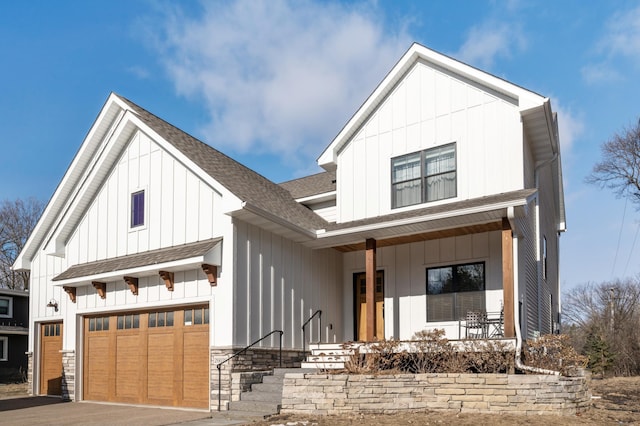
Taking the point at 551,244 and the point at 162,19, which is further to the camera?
the point at 551,244

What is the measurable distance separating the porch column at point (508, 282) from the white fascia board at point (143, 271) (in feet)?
20.6

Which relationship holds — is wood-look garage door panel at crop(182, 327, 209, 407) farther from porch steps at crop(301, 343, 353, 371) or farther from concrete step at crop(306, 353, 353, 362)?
concrete step at crop(306, 353, 353, 362)

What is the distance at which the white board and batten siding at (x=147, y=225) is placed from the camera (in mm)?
14367

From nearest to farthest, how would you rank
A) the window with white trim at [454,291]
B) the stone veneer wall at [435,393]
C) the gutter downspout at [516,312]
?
the stone veneer wall at [435,393]
the gutter downspout at [516,312]
the window with white trim at [454,291]

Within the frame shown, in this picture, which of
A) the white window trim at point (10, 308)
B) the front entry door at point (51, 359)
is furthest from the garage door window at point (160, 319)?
the white window trim at point (10, 308)

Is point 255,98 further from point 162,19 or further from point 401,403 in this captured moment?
point 401,403

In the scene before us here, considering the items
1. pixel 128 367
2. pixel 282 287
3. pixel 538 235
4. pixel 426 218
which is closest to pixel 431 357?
pixel 426 218

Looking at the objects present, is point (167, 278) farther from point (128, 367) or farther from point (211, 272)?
→ point (128, 367)

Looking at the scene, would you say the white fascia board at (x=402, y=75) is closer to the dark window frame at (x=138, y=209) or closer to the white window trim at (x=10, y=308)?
the dark window frame at (x=138, y=209)

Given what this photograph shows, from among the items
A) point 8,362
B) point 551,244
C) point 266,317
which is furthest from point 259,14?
point 8,362

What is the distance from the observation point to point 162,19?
13.5 meters

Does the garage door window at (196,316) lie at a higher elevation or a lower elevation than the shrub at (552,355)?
higher

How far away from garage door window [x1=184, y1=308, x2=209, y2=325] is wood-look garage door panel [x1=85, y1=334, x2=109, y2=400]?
3.37 meters

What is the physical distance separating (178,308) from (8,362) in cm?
1987
